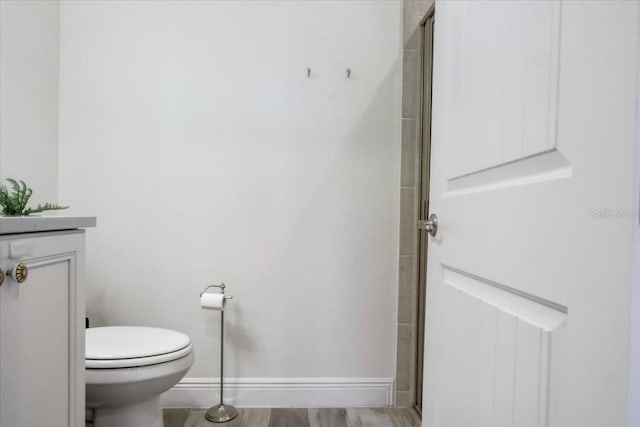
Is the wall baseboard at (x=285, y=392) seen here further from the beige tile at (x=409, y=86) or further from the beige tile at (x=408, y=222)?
the beige tile at (x=409, y=86)

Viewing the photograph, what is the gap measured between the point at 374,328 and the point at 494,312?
55.6 inches

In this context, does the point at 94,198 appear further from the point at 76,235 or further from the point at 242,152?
the point at 76,235

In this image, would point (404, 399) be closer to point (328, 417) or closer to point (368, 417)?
point (368, 417)

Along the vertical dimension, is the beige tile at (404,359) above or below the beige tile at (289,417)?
above

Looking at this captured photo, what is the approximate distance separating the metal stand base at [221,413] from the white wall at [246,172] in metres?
0.08

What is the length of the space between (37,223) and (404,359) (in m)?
1.73

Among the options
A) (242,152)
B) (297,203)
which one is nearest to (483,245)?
(297,203)

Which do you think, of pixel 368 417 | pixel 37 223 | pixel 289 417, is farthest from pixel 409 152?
pixel 37 223

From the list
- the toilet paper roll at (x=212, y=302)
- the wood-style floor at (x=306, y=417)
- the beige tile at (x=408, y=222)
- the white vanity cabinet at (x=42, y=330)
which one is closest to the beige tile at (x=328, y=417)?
the wood-style floor at (x=306, y=417)

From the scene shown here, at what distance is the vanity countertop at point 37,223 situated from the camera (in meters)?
0.85

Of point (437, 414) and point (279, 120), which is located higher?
point (279, 120)

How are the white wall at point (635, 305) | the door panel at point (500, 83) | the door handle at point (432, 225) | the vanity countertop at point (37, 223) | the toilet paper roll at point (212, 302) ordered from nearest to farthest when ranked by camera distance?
the white wall at point (635, 305), the door panel at point (500, 83), the vanity countertop at point (37, 223), the door handle at point (432, 225), the toilet paper roll at point (212, 302)

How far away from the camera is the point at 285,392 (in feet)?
6.93

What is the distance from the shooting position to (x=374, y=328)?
2.15m
